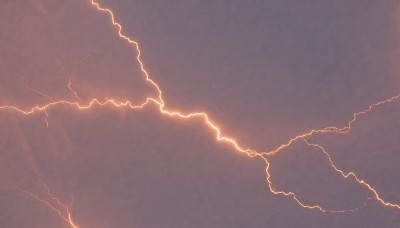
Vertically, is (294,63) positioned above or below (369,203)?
above

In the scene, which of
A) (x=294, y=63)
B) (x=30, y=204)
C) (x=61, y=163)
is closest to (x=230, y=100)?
(x=294, y=63)


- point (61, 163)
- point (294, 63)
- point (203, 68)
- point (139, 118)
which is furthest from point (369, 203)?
point (61, 163)

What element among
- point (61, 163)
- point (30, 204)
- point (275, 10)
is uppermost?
point (275, 10)

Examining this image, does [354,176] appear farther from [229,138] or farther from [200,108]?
[200,108]

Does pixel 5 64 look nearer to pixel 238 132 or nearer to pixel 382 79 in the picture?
pixel 238 132

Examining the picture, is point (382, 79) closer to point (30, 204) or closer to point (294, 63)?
point (294, 63)

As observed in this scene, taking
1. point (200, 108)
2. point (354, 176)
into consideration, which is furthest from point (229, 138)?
point (354, 176)
